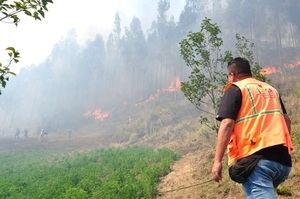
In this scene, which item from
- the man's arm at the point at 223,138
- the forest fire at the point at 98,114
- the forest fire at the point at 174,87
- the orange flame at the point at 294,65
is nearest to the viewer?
the man's arm at the point at 223,138

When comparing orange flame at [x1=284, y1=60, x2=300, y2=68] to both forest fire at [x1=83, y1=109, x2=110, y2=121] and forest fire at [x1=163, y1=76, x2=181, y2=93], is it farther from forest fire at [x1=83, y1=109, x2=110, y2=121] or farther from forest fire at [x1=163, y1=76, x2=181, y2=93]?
forest fire at [x1=83, y1=109, x2=110, y2=121]

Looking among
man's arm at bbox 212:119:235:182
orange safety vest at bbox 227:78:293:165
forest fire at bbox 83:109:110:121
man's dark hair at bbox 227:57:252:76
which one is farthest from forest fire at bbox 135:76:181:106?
man's arm at bbox 212:119:235:182

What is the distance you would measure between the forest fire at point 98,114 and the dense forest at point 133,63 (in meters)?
0.37

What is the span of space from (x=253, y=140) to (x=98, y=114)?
86.8 m

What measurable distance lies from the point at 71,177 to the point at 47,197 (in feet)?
14.9

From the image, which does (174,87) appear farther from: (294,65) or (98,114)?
(294,65)

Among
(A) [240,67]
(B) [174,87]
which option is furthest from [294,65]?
(A) [240,67]

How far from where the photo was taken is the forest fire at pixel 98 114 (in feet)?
281

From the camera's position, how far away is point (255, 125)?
378 centimetres

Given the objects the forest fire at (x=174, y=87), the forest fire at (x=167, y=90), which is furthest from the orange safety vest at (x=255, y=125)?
the forest fire at (x=167, y=90)

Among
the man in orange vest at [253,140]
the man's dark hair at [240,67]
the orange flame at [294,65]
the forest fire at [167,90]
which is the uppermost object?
the orange flame at [294,65]

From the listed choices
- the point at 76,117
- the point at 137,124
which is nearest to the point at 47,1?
the point at 137,124

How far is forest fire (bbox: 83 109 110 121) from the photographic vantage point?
85506 mm

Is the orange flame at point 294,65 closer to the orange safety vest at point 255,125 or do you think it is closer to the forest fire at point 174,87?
the forest fire at point 174,87
